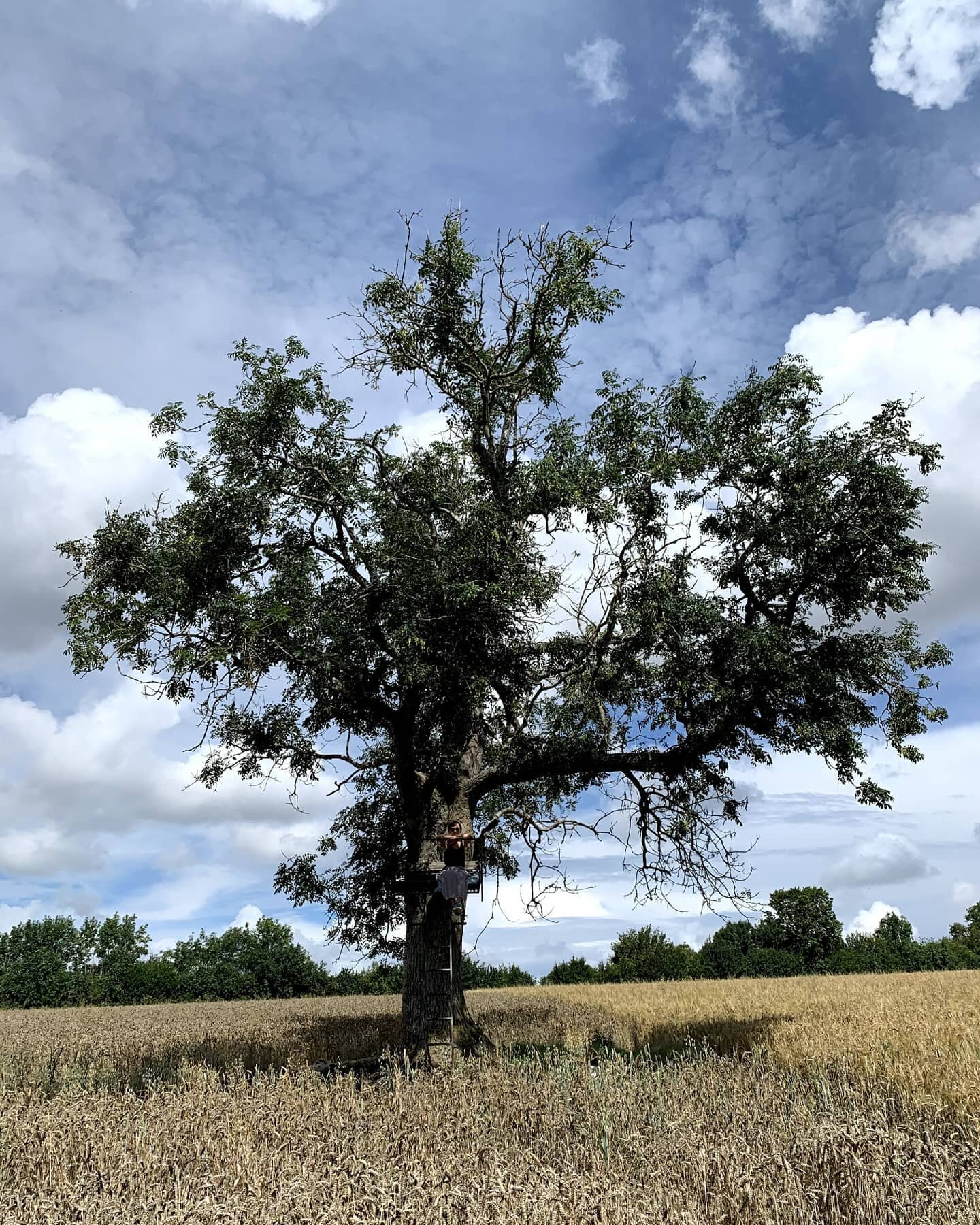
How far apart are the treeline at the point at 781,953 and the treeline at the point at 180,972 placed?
6.08 metres

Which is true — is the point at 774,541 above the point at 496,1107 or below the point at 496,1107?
above

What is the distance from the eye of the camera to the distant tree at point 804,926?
183 feet

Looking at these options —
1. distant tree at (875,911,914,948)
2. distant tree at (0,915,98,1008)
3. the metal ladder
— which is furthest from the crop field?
distant tree at (875,911,914,948)

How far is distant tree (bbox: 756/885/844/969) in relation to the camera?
55.7 metres

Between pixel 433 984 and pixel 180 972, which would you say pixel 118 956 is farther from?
pixel 433 984

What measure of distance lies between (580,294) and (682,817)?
33.9 ft

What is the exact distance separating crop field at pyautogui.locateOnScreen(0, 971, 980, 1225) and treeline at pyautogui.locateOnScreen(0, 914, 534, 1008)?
35735mm

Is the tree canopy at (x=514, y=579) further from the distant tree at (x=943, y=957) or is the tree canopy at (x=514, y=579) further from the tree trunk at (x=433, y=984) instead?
the distant tree at (x=943, y=957)

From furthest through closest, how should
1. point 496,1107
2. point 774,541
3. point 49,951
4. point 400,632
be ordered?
1. point 49,951
2. point 774,541
3. point 400,632
4. point 496,1107

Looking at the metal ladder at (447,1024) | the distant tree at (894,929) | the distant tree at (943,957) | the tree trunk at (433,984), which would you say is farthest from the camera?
the distant tree at (894,929)

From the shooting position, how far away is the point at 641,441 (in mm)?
15156

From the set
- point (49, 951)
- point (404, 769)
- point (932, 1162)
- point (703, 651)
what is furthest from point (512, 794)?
point (49, 951)

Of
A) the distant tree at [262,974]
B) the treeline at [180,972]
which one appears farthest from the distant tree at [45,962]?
the distant tree at [262,974]

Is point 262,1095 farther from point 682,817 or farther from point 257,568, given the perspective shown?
point 682,817
